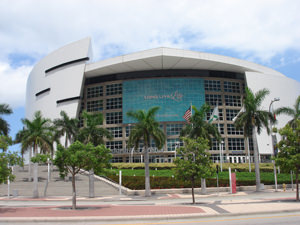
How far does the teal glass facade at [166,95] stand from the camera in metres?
68.8

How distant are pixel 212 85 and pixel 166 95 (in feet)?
38.2

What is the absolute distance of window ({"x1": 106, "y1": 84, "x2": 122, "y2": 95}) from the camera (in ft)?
240

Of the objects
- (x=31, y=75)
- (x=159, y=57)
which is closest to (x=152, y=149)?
(x=159, y=57)

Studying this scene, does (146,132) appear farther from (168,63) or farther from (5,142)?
(168,63)

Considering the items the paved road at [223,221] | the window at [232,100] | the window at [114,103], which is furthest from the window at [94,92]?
the paved road at [223,221]

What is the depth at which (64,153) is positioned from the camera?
19031 mm

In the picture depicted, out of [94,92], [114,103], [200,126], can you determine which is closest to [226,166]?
[200,126]

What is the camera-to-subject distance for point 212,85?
72.2 meters

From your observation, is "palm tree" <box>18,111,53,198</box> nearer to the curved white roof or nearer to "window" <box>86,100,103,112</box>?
the curved white roof

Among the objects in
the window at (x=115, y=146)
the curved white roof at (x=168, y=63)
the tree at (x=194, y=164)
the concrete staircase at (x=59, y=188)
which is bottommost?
the concrete staircase at (x=59, y=188)

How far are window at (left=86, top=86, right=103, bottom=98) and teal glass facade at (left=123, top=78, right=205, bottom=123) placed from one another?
7.33m

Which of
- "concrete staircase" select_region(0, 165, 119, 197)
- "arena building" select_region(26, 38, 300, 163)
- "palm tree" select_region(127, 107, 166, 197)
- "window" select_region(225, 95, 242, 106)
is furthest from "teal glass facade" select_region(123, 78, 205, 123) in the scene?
"palm tree" select_region(127, 107, 166, 197)

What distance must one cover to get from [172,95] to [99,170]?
168 ft

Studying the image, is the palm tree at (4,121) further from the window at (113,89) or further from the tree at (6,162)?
the window at (113,89)
